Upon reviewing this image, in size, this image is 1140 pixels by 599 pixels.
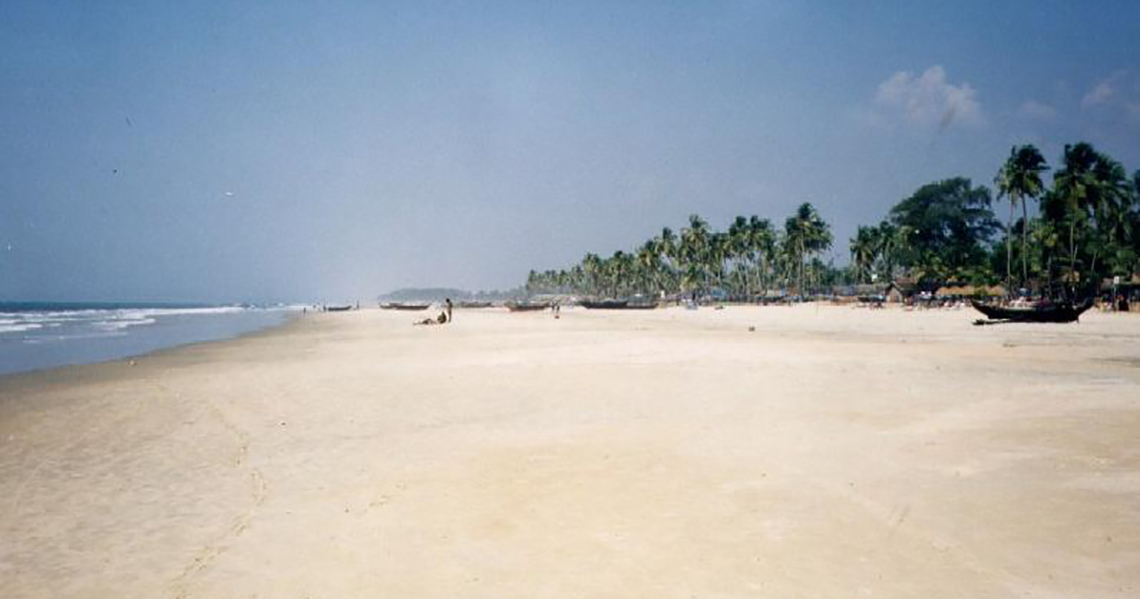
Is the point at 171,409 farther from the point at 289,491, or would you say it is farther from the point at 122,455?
the point at 289,491

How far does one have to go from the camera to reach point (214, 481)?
8508 mm

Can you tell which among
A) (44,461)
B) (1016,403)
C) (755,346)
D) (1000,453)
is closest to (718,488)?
(1000,453)

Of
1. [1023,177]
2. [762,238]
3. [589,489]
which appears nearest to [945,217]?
[762,238]

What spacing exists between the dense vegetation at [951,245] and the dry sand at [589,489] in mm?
68502

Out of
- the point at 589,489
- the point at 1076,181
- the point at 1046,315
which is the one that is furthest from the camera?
the point at 1076,181

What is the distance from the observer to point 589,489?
25.0ft

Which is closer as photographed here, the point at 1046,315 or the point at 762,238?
the point at 1046,315

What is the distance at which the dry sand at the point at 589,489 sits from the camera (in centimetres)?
529

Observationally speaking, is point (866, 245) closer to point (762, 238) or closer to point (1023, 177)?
point (762, 238)

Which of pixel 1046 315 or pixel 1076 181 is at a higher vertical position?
pixel 1076 181

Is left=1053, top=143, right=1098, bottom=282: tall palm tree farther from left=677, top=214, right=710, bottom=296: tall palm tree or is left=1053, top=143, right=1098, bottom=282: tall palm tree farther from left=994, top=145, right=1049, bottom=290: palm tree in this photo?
left=677, top=214, right=710, bottom=296: tall palm tree

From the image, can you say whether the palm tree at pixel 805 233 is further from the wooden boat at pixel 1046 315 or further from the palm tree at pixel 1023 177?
the wooden boat at pixel 1046 315

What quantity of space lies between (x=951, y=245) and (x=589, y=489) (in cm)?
14623

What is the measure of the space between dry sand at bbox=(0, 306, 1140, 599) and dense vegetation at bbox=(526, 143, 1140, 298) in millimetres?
68502
